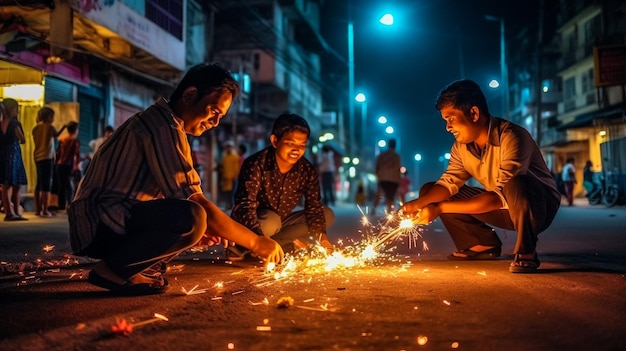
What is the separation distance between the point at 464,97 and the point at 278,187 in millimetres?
1764

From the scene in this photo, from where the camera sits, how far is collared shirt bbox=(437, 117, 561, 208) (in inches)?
166

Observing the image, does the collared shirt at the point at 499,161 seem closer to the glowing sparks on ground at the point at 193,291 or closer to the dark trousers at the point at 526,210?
the dark trousers at the point at 526,210

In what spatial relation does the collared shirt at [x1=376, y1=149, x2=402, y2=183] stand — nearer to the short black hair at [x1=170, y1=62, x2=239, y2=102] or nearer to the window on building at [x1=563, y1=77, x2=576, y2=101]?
the short black hair at [x1=170, y1=62, x2=239, y2=102]

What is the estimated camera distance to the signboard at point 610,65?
18.0m

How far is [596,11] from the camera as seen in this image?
35719 mm

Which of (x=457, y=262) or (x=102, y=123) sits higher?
(x=102, y=123)

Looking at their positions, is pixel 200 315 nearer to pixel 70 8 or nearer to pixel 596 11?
pixel 70 8

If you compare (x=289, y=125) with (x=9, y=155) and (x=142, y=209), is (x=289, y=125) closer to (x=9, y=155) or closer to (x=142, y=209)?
(x=142, y=209)

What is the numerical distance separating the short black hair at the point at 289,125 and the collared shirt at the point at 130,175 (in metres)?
1.67

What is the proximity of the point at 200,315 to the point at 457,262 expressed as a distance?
2.69 metres

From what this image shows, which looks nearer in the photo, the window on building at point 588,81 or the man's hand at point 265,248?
the man's hand at point 265,248

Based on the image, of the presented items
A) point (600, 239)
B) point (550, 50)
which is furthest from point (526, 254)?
point (550, 50)

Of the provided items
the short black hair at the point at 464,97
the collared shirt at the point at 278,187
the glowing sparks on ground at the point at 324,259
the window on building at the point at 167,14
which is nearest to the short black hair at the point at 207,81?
the glowing sparks on ground at the point at 324,259

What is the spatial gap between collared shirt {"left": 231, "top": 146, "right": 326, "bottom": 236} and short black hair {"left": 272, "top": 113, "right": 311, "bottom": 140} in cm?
25
